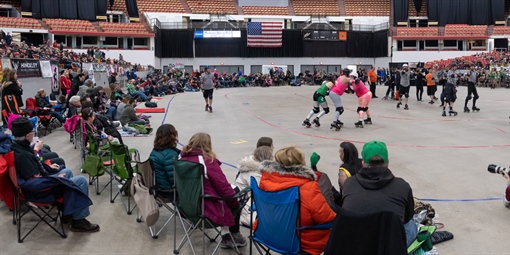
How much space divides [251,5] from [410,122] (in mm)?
36015

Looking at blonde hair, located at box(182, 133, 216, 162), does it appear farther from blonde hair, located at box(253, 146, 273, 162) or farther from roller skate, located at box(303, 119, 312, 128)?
roller skate, located at box(303, 119, 312, 128)

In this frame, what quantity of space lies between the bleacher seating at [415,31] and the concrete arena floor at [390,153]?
1002 inches

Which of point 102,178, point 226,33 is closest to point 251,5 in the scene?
point 226,33

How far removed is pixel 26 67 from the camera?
47.4 ft

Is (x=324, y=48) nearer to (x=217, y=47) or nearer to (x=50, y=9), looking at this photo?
(x=217, y=47)

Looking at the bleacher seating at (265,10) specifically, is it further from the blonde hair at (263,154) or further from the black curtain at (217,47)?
the blonde hair at (263,154)

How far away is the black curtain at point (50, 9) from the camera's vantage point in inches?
1597

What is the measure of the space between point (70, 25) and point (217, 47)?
40.7 feet

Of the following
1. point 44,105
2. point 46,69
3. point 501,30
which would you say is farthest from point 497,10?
point 44,105

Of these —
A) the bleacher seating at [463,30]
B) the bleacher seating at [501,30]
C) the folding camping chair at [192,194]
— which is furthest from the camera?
the bleacher seating at [501,30]

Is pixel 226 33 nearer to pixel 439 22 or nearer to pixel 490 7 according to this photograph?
pixel 439 22

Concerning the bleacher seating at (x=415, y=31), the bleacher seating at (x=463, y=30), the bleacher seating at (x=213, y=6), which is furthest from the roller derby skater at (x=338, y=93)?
the bleacher seating at (x=463, y=30)

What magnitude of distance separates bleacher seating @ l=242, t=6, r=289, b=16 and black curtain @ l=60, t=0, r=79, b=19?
15.7 metres

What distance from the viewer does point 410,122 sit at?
15125mm
